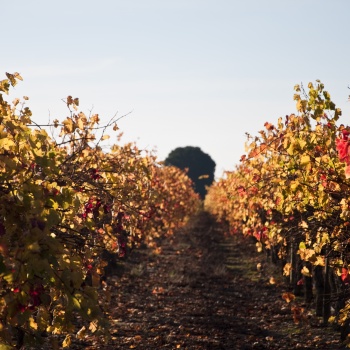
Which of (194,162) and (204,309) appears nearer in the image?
(204,309)

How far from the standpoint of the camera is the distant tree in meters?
141

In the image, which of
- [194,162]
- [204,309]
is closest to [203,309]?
[204,309]

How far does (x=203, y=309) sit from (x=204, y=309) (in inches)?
1.2

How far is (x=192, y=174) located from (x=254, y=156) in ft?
433

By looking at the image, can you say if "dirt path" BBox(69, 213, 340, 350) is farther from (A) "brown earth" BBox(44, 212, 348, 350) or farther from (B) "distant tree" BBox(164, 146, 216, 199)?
(B) "distant tree" BBox(164, 146, 216, 199)

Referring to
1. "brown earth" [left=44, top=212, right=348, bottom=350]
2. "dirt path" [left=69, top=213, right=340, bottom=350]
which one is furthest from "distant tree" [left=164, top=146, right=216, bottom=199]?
"dirt path" [left=69, top=213, right=340, bottom=350]

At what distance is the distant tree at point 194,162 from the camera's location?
141000 millimetres

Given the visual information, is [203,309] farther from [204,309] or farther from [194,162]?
[194,162]

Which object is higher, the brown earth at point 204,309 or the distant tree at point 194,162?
the distant tree at point 194,162

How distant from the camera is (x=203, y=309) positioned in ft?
50.2

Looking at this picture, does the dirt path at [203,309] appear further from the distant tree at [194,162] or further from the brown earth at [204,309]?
the distant tree at [194,162]

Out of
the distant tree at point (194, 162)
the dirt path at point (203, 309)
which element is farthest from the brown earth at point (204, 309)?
the distant tree at point (194, 162)

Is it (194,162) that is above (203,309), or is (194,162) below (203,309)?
above

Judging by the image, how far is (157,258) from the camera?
28.0 meters
